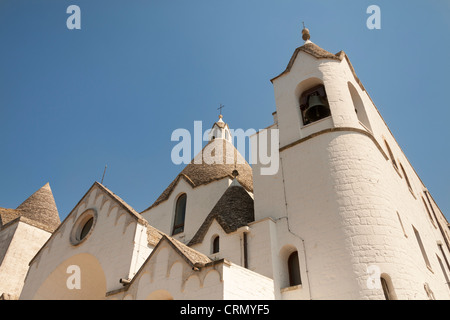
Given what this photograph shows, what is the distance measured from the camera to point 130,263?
11.5 m

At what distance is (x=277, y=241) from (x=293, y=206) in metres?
1.43

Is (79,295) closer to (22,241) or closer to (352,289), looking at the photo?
(22,241)

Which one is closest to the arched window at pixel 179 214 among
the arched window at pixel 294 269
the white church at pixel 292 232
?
the white church at pixel 292 232

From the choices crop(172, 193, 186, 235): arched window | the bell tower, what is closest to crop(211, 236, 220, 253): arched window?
the bell tower

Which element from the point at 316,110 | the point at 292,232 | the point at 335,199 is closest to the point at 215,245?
the point at 292,232

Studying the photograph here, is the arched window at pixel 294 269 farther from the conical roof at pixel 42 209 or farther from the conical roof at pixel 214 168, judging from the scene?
the conical roof at pixel 42 209

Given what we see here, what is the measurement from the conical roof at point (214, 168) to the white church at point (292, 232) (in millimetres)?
1110

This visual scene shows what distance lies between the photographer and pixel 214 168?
21.0m

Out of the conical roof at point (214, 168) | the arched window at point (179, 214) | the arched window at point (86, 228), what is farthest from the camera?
the conical roof at point (214, 168)

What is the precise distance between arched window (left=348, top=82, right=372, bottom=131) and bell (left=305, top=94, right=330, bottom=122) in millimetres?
1933

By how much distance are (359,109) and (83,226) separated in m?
14.0

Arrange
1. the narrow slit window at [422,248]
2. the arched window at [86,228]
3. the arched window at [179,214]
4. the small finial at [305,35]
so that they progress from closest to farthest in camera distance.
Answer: the narrow slit window at [422,248] → the arched window at [86,228] → the arched window at [179,214] → the small finial at [305,35]

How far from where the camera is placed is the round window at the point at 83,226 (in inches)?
575

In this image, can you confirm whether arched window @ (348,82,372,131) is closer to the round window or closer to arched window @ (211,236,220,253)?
arched window @ (211,236,220,253)
